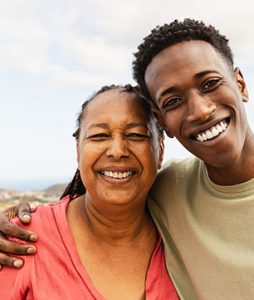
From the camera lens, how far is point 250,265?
2598mm

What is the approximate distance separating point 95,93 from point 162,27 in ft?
2.22

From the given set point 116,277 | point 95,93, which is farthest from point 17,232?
point 95,93

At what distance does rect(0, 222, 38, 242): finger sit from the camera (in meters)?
2.89

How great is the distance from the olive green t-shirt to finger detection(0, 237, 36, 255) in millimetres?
933

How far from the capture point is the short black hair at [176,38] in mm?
2984

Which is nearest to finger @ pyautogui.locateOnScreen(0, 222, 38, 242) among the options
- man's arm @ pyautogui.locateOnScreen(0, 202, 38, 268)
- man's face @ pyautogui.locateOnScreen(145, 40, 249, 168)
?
man's arm @ pyautogui.locateOnScreen(0, 202, 38, 268)

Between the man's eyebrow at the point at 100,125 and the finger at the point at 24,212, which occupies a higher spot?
the man's eyebrow at the point at 100,125

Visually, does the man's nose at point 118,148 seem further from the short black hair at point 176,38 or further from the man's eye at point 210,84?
the man's eye at point 210,84

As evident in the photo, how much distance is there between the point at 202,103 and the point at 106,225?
3.70ft

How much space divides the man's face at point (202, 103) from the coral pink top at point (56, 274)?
2.82ft

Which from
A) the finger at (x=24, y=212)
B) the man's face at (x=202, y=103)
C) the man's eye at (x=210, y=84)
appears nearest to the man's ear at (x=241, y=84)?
the man's face at (x=202, y=103)

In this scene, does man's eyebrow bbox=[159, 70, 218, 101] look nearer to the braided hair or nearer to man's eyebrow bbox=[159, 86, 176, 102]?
man's eyebrow bbox=[159, 86, 176, 102]

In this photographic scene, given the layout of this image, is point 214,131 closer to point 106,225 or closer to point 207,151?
point 207,151

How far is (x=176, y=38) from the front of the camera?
298 centimetres
